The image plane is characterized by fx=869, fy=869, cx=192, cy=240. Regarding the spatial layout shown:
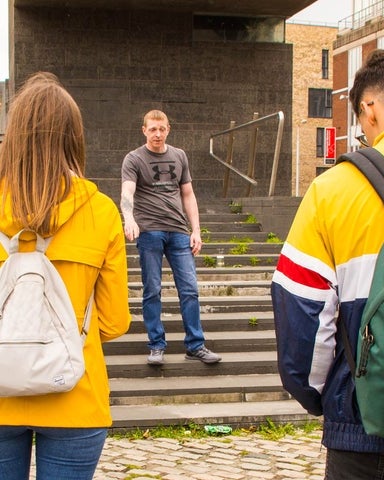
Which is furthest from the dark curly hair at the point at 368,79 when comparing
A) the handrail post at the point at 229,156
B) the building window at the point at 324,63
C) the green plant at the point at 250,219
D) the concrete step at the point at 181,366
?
the building window at the point at 324,63

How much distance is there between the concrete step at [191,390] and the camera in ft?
20.6

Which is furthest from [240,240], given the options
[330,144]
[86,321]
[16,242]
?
[330,144]

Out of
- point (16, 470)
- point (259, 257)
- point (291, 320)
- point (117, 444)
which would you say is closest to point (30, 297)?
point (16, 470)

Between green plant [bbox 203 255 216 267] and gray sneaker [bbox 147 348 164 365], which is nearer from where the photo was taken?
gray sneaker [bbox 147 348 164 365]

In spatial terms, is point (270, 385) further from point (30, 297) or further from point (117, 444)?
point (30, 297)

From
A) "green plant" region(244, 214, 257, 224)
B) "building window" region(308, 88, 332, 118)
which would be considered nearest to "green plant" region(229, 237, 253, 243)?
"green plant" region(244, 214, 257, 224)

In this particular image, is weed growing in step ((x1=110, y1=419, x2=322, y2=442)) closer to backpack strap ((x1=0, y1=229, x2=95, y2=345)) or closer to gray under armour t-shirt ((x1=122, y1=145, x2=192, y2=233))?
gray under armour t-shirt ((x1=122, y1=145, x2=192, y2=233))

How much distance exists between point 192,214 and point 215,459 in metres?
2.11

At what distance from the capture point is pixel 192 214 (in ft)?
21.7

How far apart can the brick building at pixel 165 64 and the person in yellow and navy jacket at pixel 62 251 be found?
12.6 meters

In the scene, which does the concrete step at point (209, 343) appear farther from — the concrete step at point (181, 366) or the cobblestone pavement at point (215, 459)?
the cobblestone pavement at point (215, 459)

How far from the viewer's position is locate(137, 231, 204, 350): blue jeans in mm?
6434

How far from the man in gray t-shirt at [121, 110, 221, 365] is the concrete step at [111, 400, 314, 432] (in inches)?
21.8

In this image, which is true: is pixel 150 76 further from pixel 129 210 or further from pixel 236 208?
pixel 129 210
